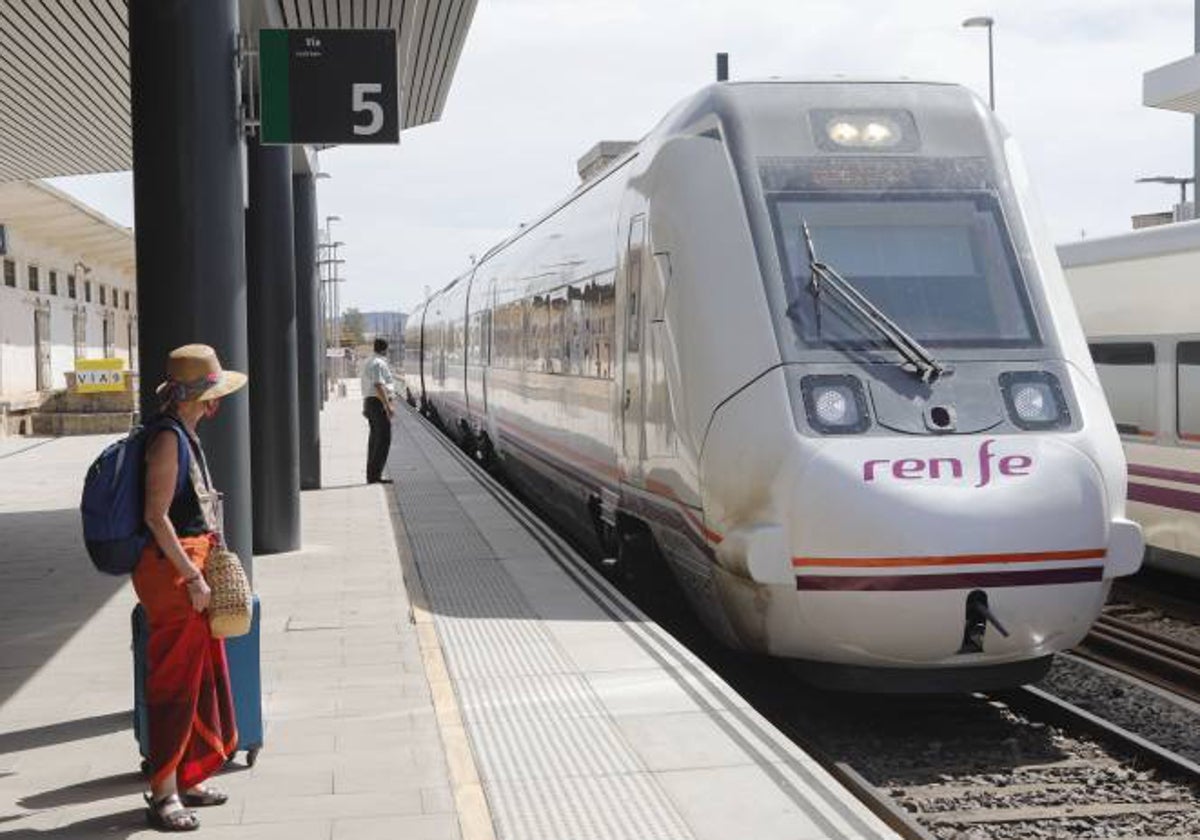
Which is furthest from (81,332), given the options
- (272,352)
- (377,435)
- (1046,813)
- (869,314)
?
(1046,813)

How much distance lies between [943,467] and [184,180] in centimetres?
357

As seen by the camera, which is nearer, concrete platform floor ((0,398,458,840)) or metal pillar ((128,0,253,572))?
concrete platform floor ((0,398,458,840))

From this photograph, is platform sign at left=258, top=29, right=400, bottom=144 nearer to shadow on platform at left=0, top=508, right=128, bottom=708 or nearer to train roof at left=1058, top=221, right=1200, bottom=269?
shadow on platform at left=0, top=508, right=128, bottom=708

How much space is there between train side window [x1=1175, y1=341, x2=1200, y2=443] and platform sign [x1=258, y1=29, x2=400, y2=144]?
19.7 ft

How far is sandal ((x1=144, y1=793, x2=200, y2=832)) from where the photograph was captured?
4887mm

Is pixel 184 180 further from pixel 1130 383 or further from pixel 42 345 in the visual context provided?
pixel 42 345

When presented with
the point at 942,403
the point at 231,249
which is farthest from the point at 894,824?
the point at 231,249

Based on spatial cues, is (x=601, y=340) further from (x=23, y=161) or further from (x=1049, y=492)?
(x=23, y=161)

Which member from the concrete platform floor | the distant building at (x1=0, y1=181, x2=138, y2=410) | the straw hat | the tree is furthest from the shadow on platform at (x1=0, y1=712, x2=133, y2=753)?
the tree

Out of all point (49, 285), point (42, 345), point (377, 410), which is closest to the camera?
point (377, 410)

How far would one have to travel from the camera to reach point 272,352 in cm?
1266

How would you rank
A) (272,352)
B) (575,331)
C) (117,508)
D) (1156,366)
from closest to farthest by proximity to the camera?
(117,508), (1156,366), (575,331), (272,352)

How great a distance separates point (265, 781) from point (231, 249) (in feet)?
7.97

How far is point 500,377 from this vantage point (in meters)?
17.3
